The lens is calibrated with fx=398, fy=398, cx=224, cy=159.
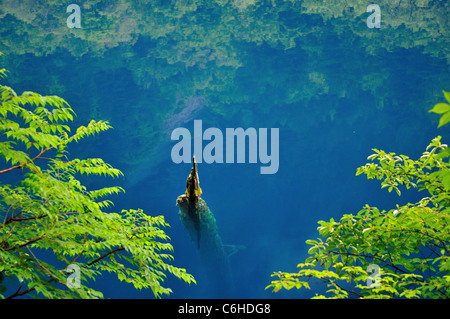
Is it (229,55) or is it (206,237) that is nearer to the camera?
(206,237)

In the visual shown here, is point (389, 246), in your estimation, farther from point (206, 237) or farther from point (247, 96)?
point (247, 96)

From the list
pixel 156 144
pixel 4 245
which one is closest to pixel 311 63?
pixel 156 144

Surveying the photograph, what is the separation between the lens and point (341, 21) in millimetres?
12672

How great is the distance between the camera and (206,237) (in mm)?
7723

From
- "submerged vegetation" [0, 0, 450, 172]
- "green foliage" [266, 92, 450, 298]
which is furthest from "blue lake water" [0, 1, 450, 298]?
"green foliage" [266, 92, 450, 298]

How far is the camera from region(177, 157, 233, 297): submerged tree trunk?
249 inches

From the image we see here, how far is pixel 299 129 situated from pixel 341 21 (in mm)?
4552

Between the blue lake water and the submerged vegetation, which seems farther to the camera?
the submerged vegetation

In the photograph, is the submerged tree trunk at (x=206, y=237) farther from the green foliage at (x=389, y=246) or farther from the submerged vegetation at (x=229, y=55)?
the green foliage at (x=389, y=246)

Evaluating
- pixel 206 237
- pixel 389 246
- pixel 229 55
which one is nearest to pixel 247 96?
pixel 229 55

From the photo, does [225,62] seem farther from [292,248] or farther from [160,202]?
[292,248]

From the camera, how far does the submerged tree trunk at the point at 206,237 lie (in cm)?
634

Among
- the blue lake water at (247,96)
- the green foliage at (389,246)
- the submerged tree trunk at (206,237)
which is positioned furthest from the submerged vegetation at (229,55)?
the green foliage at (389,246)

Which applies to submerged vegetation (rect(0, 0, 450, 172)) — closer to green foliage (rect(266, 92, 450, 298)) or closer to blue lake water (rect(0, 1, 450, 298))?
blue lake water (rect(0, 1, 450, 298))
